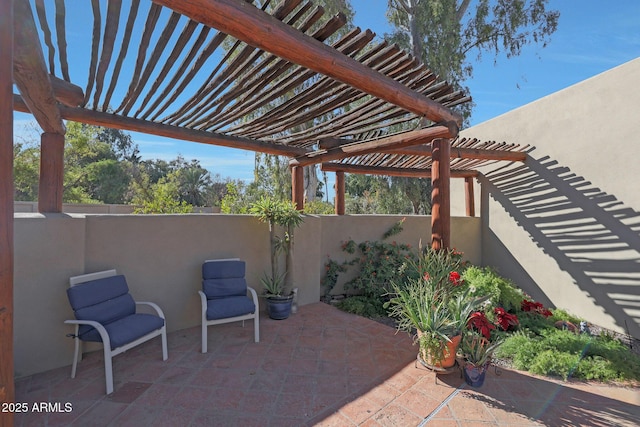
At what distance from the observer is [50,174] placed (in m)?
3.97

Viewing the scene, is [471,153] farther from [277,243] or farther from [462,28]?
[462,28]

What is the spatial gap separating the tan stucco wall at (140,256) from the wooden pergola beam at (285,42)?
2972 mm

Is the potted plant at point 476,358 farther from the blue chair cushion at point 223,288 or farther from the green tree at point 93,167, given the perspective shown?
the green tree at point 93,167

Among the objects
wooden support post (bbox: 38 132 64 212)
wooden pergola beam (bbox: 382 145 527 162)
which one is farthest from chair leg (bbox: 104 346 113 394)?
wooden pergola beam (bbox: 382 145 527 162)

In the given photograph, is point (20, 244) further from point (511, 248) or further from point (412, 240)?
point (511, 248)

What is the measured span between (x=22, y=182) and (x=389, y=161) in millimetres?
15664

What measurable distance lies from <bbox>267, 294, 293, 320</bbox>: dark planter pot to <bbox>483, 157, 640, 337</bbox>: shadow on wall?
5.80 metres

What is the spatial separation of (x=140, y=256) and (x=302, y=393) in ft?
9.37

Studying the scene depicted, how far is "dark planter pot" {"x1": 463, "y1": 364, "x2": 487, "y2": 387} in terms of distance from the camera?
308cm

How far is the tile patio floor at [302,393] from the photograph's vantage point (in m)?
2.64

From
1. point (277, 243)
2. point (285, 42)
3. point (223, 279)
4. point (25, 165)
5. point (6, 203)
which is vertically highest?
point (25, 165)

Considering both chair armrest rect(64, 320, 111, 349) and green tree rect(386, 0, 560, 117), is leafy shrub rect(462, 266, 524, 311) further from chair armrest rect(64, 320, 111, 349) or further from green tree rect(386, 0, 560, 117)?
green tree rect(386, 0, 560, 117)

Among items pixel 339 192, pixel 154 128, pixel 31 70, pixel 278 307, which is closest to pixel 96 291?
pixel 31 70

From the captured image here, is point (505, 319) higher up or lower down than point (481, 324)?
lower down
